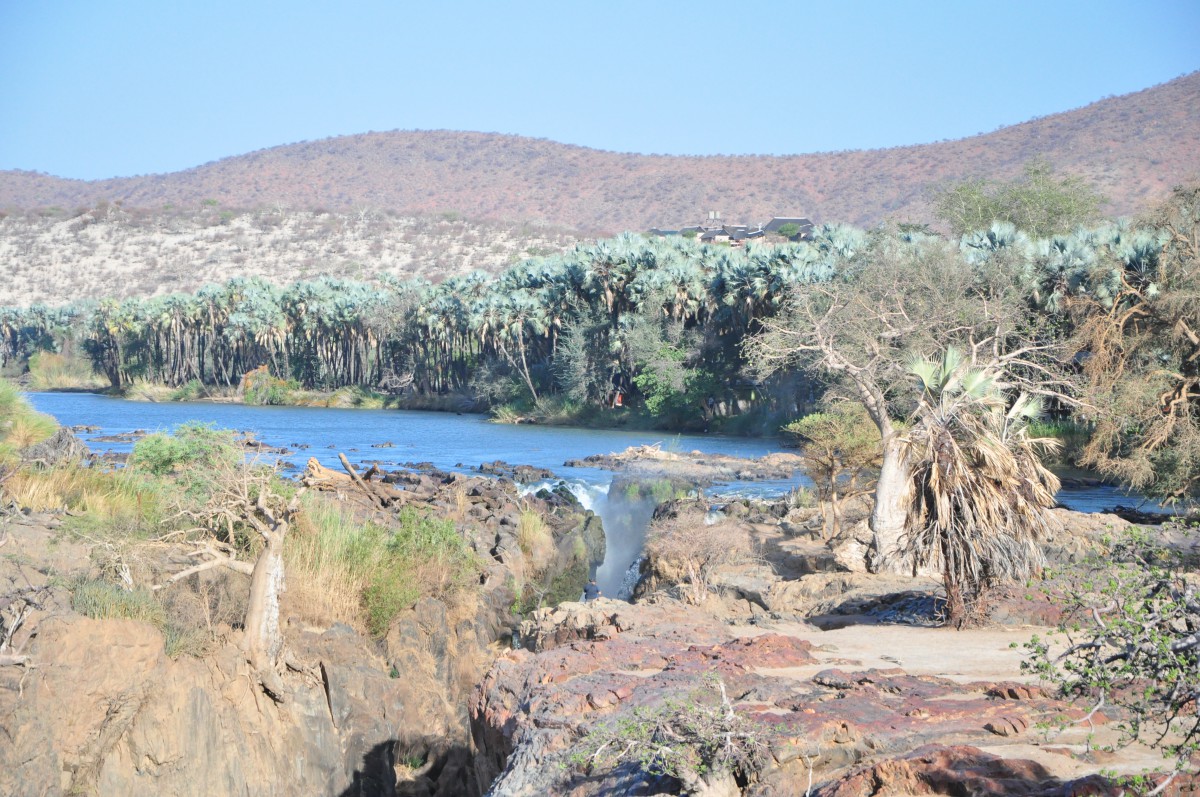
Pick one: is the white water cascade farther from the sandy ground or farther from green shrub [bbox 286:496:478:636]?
the sandy ground

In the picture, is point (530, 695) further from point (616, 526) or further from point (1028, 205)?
point (1028, 205)

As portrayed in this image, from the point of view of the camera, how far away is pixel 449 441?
158ft

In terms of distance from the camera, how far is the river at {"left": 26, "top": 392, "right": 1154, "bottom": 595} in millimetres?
30453

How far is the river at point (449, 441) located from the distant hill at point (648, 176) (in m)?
60.4

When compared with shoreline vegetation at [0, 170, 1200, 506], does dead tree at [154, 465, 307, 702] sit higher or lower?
lower

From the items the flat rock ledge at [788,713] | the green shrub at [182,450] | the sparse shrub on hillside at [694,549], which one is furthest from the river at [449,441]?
the flat rock ledge at [788,713]

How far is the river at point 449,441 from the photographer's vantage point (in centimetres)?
3045

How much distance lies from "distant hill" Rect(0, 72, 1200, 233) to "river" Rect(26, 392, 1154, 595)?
60.4 meters

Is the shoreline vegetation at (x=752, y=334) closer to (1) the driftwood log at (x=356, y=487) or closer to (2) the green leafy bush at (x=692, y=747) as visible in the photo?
(1) the driftwood log at (x=356, y=487)

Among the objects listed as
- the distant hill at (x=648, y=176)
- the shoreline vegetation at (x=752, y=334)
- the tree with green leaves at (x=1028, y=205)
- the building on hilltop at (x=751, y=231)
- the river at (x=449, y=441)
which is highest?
the distant hill at (x=648, y=176)

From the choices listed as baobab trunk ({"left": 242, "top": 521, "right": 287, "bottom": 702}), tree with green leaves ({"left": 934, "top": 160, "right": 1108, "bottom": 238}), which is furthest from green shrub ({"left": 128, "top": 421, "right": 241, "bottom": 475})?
tree with green leaves ({"left": 934, "top": 160, "right": 1108, "bottom": 238})

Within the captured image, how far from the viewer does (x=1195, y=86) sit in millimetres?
123000

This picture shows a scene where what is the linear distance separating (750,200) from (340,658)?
14445 centimetres

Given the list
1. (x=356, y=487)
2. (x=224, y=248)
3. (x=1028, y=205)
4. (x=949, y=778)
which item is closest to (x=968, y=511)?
(x=949, y=778)
